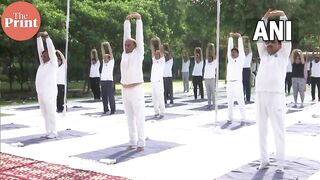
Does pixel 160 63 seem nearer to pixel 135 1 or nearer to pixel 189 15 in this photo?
pixel 135 1

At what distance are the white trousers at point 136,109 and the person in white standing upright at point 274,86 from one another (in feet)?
6.93

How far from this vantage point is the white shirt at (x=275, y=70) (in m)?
6.14

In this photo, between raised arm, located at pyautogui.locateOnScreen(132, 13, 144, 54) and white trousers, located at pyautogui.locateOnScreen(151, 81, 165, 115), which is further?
white trousers, located at pyautogui.locateOnScreen(151, 81, 165, 115)

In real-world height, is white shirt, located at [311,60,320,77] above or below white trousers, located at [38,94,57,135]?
above

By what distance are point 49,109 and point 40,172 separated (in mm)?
2692

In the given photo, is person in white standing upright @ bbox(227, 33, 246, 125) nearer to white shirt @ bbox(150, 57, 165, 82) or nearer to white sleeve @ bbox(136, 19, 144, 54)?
white shirt @ bbox(150, 57, 165, 82)

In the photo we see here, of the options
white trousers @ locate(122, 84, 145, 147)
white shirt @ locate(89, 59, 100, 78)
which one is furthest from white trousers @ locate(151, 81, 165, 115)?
white shirt @ locate(89, 59, 100, 78)

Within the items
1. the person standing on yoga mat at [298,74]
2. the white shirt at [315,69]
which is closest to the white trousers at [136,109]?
the person standing on yoga mat at [298,74]

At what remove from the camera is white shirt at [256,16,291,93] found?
242 inches

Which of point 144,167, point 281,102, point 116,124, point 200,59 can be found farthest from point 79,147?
point 200,59

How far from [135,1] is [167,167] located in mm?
17269

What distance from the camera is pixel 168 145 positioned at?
8281mm

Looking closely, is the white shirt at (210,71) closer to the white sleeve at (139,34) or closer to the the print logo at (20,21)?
the the print logo at (20,21)

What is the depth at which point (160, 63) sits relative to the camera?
1196 cm
